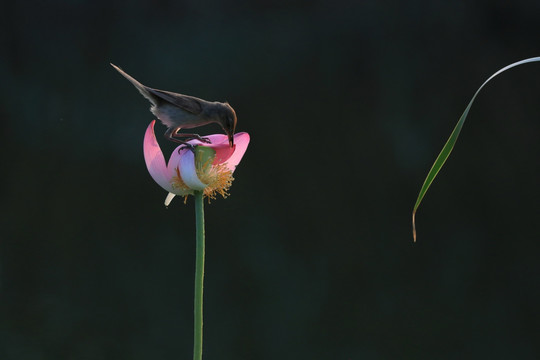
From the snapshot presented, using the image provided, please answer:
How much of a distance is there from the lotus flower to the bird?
77 mm

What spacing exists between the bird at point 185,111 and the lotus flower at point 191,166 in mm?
77

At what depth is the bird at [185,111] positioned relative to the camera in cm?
70

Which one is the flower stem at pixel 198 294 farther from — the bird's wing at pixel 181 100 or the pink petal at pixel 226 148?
the bird's wing at pixel 181 100

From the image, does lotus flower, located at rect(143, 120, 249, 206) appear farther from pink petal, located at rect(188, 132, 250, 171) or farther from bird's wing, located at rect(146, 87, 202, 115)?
bird's wing, located at rect(146, 87, 202, 115)

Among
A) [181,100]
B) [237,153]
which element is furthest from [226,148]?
[181,100]

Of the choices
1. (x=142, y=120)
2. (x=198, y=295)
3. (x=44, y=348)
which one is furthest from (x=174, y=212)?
(x=198, y=295)

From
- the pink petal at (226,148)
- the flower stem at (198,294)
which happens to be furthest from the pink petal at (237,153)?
the flower stem at (198,294)

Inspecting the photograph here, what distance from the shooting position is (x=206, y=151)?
0.59 metres

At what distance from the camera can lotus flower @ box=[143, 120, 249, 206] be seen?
22.7 inches

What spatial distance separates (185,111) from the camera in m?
0.73

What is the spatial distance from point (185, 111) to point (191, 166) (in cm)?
16

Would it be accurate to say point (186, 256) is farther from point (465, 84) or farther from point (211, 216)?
point (465, 84)

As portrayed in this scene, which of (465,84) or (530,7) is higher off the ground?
(530,7)

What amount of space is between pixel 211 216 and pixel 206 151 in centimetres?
134
